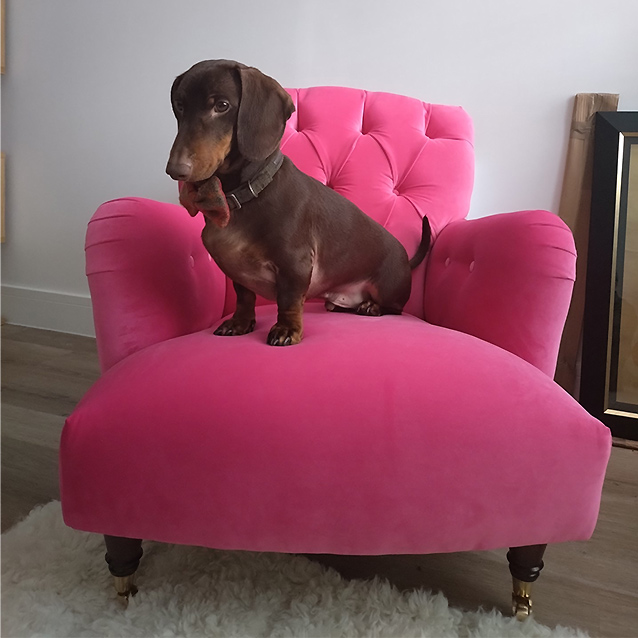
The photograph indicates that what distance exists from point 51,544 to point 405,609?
0.63 m

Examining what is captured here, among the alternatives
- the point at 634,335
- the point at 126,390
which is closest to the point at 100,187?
the point at 126,390

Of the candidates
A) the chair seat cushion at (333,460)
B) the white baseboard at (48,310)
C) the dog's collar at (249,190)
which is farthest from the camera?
the white baseboard at (48,310)

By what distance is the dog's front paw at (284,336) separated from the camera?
33.5 inches

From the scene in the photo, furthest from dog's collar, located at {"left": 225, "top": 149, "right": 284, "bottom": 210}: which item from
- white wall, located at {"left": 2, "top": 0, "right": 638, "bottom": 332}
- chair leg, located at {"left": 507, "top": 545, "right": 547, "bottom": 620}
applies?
white wall, located at {"left": 2, "top": 0, "right": 638, "bottom": 332}

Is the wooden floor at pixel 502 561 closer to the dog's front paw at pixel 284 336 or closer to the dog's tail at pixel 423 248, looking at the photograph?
the dog's front paw at pixel 284 336

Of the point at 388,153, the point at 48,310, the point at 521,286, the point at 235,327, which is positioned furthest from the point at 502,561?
the point at 48,310

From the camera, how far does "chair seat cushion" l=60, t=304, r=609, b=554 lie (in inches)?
26.1

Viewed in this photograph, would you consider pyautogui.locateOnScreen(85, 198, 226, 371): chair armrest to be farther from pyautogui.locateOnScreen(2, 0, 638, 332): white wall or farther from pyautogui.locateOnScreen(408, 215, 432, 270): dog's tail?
pyautogui.locateOnScreen(2, 0, 638, 332): white wall

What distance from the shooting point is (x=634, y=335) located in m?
1.55

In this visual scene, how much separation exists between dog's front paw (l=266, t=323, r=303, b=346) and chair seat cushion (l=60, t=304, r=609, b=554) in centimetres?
12

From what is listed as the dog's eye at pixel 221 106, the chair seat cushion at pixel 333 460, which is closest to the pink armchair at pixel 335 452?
the chair seat cushion at pixel 333 460

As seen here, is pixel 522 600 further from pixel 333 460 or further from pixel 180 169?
pixel 180 169

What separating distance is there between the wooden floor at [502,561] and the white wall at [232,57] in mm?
866

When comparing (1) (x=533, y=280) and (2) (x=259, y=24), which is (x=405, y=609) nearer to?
(1) (x=533, y=280)
